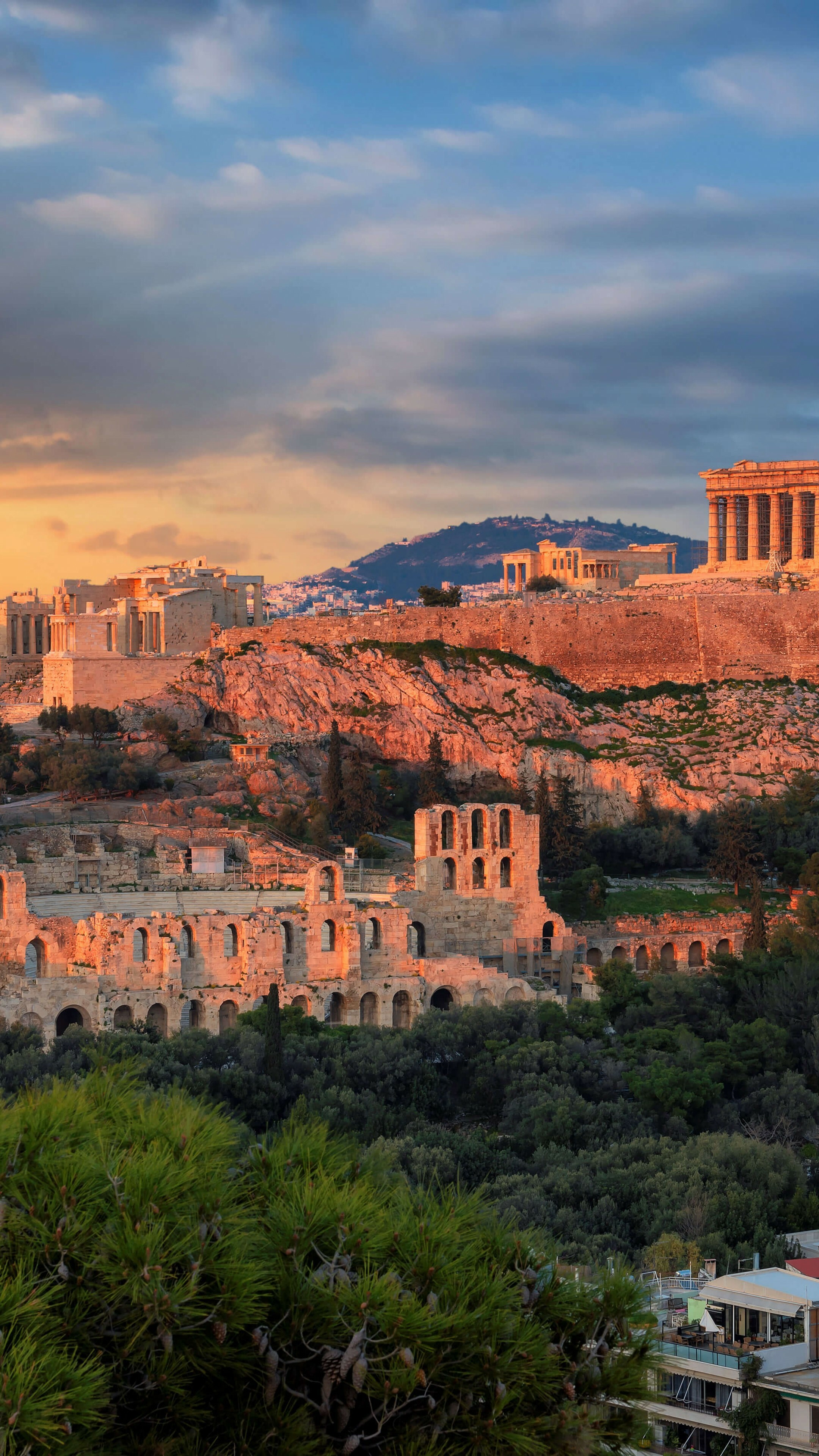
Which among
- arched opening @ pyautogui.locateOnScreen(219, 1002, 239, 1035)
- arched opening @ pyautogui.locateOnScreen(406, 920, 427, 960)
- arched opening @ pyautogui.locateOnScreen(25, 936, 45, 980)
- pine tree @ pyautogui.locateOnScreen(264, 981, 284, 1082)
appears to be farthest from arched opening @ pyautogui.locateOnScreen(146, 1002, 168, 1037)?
arched opening @ pyautogui.locateOnScreen(406, 920, 427, 960)

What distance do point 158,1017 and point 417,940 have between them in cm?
851

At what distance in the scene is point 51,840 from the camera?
2072 inches

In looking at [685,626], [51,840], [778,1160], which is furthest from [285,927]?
[685,626]

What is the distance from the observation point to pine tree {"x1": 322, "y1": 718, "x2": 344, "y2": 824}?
204ft

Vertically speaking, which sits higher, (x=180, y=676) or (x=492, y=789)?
(x=180, y=676)

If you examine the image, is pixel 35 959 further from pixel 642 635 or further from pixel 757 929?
pixel 642 635

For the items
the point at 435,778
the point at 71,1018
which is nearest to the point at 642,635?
the point at 435,778

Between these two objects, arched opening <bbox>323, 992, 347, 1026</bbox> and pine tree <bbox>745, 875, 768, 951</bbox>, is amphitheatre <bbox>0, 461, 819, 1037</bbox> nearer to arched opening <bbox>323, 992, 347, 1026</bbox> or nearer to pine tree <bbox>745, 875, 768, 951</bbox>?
arched opening <bbox>323, 992, 347, 1026</bbox>

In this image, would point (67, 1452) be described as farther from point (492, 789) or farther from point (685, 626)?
point (685, 626)

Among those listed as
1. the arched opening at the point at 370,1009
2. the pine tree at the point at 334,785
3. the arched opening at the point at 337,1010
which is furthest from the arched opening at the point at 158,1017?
the pine tree at the point at 334,785

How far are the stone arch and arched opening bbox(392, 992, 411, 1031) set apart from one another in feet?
25.8

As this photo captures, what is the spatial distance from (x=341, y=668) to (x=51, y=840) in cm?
2731

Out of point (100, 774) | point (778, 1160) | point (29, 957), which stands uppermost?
point (100, 774)

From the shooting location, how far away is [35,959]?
4394cm
